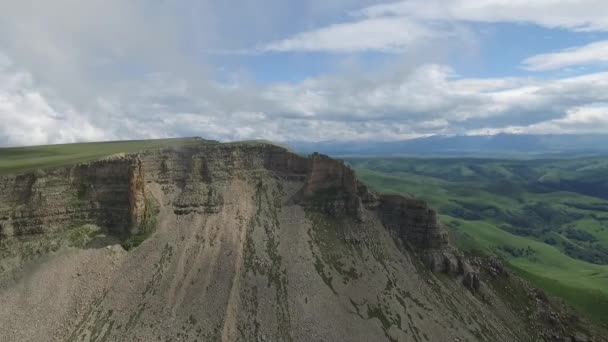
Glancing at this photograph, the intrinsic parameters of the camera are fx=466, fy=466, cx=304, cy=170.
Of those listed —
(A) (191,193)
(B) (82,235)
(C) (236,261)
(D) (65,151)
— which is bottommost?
(C) (236,261)

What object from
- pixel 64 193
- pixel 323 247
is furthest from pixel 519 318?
pixel 64 193

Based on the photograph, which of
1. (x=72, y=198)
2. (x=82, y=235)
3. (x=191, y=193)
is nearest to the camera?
(x=82, y=235)

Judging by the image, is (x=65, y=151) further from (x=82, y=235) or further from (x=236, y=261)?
(x=236, y=261)

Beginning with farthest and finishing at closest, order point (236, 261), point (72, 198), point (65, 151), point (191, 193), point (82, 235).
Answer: point (65, 151)
point (191, 193)
point (72, 198)
point (236, 261)
point (82, 235)

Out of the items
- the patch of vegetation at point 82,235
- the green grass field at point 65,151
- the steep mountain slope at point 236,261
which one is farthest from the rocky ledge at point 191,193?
the green grass field at point 65,151

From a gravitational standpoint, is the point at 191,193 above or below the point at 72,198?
below

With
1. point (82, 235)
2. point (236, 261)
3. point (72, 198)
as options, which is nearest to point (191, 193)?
point (236, 261)

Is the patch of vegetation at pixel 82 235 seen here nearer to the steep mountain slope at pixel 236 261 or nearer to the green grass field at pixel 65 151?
the steep mountain slope at pixel 236 261

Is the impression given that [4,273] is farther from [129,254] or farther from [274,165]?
[274,165]
